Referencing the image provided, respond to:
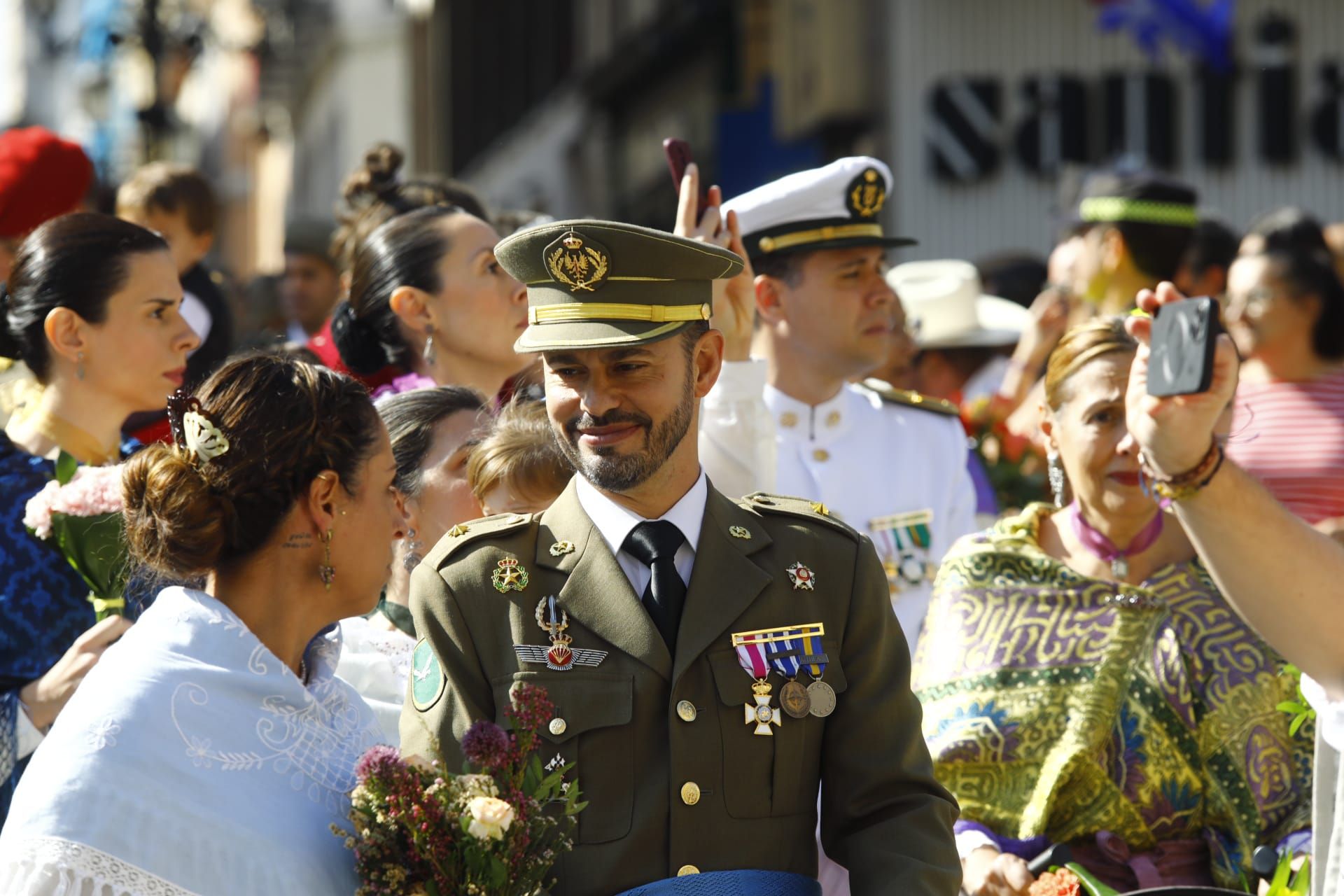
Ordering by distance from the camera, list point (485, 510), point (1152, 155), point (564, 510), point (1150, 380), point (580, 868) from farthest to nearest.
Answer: point (1152, 155)
point (485, 510)
point (564, 510)
point (580, 868)
point (1150, 380)

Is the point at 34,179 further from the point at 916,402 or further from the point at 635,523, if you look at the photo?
the point at 635,523

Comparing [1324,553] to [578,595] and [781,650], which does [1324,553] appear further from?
[578,595]

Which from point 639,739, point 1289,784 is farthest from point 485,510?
point 1289,784

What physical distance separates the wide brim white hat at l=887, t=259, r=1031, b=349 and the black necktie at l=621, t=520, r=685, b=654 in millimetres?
5084

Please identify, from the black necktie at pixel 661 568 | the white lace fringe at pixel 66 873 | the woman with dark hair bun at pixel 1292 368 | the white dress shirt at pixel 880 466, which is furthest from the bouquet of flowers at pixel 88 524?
the woman with dark hair bun at pixel 1292 368

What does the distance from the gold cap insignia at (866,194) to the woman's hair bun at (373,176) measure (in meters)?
1.65

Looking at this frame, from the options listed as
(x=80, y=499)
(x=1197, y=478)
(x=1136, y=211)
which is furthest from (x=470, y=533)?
(x=1136, y=211)

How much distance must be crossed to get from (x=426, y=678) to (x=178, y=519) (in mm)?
505

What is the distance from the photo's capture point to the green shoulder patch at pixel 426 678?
11.1ft

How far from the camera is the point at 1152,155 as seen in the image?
13.5 meters

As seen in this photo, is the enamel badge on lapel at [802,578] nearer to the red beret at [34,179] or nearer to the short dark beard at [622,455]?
the short dark beard at [622,455]

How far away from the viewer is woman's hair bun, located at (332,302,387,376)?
5707mm

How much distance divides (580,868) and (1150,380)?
1245 millimetres

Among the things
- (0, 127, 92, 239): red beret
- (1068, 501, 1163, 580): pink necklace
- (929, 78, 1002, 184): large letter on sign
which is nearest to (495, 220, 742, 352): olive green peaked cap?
(1068, 501, 1163, 580): pink necklace
